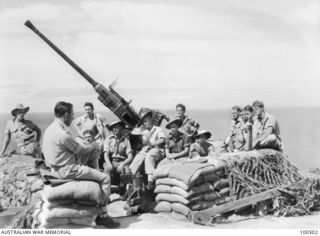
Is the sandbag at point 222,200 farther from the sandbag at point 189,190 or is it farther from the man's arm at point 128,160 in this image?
the man's arm at point 128,160

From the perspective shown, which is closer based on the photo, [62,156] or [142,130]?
[62,156]

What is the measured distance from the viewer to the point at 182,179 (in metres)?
8.03

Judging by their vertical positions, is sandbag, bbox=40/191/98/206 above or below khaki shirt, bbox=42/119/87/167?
below

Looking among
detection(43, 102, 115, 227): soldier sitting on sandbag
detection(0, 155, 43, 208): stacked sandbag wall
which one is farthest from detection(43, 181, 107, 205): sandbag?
detection(0, 155, 43, 208): stacked sandbag wall

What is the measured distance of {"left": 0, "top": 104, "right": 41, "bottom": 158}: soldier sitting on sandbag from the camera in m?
10.8

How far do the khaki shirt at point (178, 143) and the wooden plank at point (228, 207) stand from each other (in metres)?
1.34

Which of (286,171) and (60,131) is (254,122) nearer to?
(286,171)

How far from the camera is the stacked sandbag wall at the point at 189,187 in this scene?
8023 millimetres

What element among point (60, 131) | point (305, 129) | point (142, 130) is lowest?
point (60, 131)

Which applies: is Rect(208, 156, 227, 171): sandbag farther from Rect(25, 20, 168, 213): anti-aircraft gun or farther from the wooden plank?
Rect(25, 20, 168, 213): anti-aircraft gun

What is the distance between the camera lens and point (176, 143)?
30.0 feet

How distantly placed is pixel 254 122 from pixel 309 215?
1.96 meters

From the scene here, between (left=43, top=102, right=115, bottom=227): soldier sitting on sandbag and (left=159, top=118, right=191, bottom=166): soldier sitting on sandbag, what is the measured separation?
1.82m

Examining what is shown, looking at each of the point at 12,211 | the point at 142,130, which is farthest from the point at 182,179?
the point at 12,211
